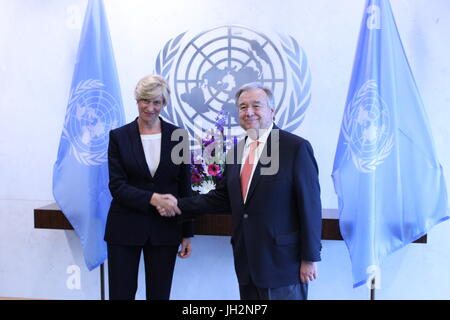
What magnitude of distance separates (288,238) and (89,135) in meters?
1.54

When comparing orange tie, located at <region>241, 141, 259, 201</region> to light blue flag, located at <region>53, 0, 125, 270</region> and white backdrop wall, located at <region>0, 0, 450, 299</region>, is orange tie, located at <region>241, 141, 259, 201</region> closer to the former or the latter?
white backdrop wall, located at <region>0, 0, 450, 299</region>

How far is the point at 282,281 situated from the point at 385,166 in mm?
1081

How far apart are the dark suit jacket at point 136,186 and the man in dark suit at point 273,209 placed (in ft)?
1.31

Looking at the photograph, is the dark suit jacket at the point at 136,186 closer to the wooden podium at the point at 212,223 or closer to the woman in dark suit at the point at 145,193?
the woman in dark suit at the point at 145,193

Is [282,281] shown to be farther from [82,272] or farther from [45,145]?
[45,145]

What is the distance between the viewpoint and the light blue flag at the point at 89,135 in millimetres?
2666

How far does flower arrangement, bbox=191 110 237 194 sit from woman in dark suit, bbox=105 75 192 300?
0.45 meters

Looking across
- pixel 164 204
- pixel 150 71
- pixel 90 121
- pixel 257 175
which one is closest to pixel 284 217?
pixel 257 175

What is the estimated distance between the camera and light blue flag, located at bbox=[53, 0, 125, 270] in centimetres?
267

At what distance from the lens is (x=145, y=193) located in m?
2.01

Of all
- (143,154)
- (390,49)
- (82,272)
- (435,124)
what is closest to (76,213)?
(82,272)

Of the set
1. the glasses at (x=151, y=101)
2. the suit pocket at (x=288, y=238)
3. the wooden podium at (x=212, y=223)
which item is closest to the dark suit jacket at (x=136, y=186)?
the glasses at (x=151, y=101)

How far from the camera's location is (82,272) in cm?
313
